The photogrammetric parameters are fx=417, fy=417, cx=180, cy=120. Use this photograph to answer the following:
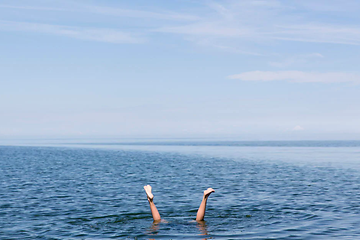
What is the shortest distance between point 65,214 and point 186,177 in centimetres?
2104

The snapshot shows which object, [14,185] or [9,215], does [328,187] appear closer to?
[9,215]

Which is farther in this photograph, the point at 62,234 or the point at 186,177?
the point at 186,177

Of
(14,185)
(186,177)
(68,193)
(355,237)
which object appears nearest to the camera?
(355,237)

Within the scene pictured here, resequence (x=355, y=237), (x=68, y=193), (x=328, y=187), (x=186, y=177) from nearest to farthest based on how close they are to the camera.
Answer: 1. (x=355, y=237)
2. (x=68, y=193)
3. (x=328, y=187)
4. (x=186, y=177)

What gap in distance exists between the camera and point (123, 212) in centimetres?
2362

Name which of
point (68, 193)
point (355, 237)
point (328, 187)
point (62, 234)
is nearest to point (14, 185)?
point (68, 193)

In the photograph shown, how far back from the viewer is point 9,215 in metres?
22.6

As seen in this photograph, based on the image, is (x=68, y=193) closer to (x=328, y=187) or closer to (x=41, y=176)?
(x=41, y=176)

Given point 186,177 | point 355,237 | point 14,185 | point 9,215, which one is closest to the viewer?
point 355,237

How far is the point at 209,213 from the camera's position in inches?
913

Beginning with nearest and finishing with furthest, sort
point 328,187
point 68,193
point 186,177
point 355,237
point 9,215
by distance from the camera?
1. point 355,237
2. point 9,215
3. point 68,193
4. point 328,187
5. point 186,177

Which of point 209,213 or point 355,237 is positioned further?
point 209,213

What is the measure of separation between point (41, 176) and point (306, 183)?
1062 inches

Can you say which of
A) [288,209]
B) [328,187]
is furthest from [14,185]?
[328,187]
